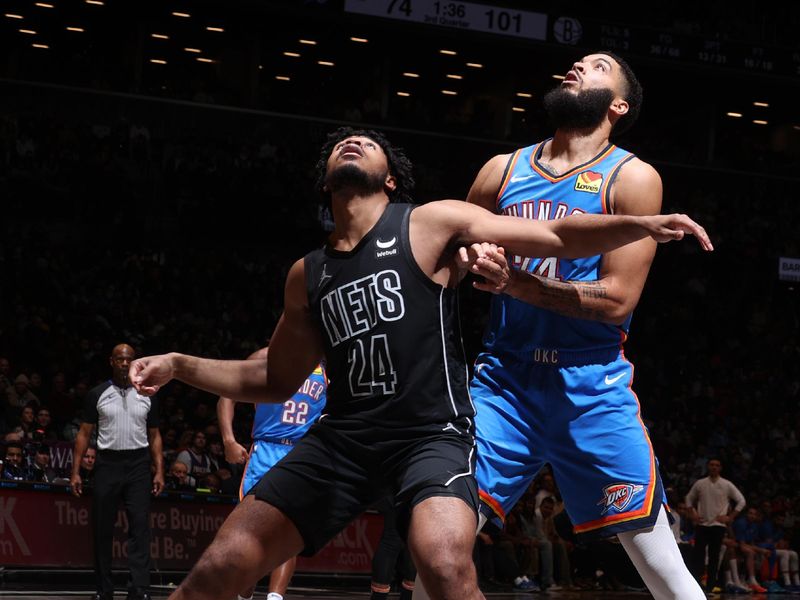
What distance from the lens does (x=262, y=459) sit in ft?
25.8

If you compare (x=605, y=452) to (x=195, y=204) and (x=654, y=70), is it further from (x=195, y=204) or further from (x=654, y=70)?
(x=654, y=70)

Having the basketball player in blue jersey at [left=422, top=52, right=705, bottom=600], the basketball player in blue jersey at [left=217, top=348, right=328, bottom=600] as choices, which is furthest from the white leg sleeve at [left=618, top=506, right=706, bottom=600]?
the basketball player in blue jersey at [left=217, top=348, right=328, bottom=600]

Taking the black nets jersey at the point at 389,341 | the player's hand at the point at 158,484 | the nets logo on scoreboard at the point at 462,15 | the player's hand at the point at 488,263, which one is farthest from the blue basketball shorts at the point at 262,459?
the nets logo on scoreboard at the point at 462,15

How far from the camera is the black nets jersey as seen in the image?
146 inches

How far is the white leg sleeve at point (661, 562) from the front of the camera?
3996 mm

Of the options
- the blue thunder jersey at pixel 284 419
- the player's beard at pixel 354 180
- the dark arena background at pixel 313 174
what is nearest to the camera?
the player's beard at pixel 354 180

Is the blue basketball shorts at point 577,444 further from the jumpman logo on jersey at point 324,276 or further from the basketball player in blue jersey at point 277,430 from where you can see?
the basketball player in blue jersey at point 277,430

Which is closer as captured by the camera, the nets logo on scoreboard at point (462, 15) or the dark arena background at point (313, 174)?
the dark arena background at point (313, 174)

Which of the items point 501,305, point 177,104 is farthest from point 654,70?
point 501,305

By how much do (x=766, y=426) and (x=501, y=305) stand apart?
1743 centimetres

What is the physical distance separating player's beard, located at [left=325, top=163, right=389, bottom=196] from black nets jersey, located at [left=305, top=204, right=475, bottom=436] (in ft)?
0.52

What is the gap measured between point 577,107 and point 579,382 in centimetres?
109

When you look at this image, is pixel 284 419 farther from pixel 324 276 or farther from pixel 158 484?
pixel 324 276

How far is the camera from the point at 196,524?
11.7 m
